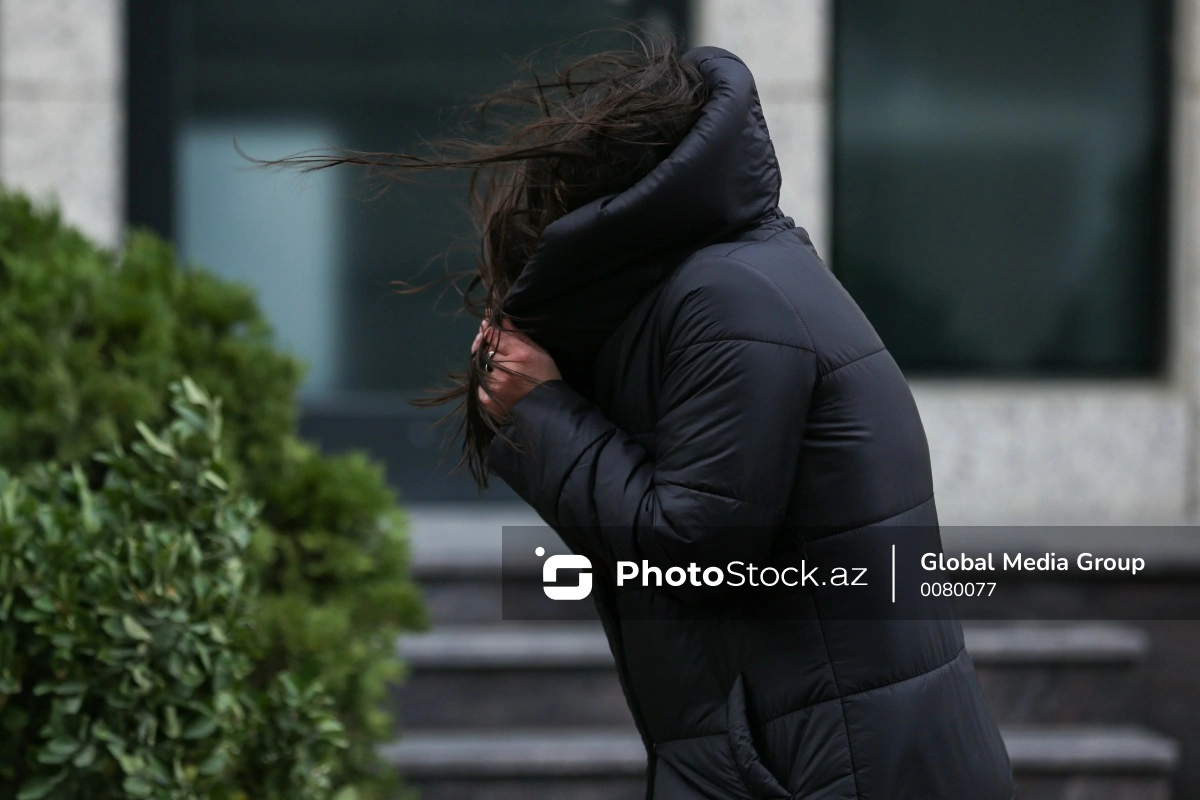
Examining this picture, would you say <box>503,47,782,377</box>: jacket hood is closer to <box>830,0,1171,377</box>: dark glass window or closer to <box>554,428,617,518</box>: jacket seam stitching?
<box>554,428,617,518</box>: jacket seam stitching

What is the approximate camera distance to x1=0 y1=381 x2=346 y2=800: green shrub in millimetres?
2514

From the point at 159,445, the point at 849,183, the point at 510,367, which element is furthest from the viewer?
the point at 849,183

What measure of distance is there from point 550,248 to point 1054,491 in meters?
4.53

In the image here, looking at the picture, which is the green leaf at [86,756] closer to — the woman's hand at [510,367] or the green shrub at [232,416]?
the green shrub at [232,416]

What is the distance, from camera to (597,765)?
4.61 meters

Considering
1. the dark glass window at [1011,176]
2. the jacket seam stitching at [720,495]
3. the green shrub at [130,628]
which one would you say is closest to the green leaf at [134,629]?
the green shrub at [130,628]

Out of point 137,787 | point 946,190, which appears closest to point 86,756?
point 137,787

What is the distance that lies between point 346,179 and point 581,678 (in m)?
2.79

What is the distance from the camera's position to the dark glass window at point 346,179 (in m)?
6.26

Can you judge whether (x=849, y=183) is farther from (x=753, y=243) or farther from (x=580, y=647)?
(x=753, y=243)

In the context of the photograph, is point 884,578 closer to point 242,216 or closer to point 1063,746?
point 1063,746

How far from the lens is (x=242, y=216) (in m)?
6.43

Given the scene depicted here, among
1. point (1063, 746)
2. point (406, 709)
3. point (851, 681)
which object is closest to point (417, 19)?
point (406, 709)

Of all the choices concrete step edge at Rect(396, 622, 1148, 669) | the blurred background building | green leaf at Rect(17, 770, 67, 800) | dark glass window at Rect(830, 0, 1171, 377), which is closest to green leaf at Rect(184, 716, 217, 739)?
green leaf at Rect(17, 770, 67, 800)
